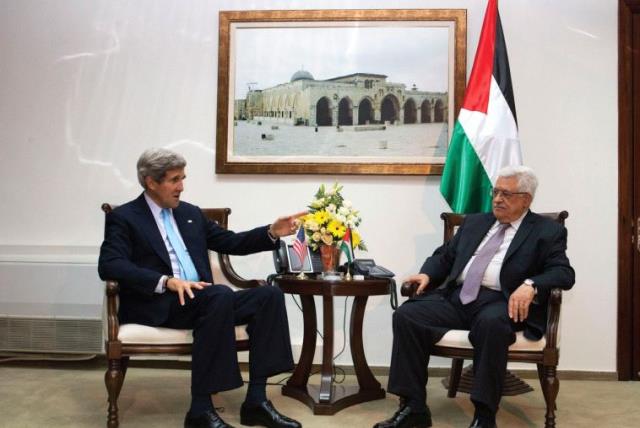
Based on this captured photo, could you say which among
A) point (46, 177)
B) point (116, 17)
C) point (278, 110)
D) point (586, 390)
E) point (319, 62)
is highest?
point (116, 17)

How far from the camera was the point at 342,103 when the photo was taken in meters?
4.48

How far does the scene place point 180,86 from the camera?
457 centimetres

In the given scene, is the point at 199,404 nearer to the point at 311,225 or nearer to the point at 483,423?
the point at 311,225

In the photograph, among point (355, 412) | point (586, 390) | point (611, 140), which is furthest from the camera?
point (611, 140)

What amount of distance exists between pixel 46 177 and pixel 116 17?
1112 mm

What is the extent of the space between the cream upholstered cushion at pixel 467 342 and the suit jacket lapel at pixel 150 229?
4.31ft

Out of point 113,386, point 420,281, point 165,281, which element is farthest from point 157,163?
point 420,281

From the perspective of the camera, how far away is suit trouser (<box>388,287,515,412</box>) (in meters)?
2.97

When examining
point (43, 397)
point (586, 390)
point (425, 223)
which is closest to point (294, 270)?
point (425, 223)

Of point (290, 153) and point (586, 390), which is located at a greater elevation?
point (290, 153)

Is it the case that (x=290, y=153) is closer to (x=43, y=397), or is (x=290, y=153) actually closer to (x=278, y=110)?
(x=278, y=110)

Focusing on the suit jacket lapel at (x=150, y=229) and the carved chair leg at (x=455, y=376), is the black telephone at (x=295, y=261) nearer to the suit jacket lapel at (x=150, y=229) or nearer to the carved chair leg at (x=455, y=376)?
the suit jacket lapel at (x=150, y=229)

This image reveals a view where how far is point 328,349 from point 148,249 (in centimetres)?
102

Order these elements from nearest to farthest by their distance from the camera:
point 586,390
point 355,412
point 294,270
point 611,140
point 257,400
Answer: point 257,400 → point 355,412 → point 294,270 → point 586,390 → point 611,140
